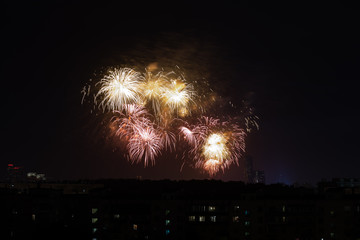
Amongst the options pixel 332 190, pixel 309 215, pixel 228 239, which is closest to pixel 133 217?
pixel 228 239

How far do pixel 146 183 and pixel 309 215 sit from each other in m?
36.8

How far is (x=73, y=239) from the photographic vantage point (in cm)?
5341

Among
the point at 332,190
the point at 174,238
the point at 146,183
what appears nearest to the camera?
the point at 174,238

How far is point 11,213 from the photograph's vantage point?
175 ft

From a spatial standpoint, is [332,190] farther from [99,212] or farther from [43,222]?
[43,222]

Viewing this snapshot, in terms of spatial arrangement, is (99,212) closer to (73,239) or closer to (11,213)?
(73,239)

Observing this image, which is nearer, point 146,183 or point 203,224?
point 203,224

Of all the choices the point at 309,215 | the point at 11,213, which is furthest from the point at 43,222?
the point at 309,215

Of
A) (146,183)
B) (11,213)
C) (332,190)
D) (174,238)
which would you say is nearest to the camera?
(11,213)

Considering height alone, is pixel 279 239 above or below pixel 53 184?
below

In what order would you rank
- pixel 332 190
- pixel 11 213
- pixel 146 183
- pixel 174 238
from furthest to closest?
pixel 146 183 → pixel 332 190 → pixel 174 238 → pixel 11 213

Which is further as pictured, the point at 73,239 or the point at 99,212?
the point at 99,212

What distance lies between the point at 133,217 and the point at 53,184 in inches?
1561

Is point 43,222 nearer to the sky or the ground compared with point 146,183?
nearer to the ground
